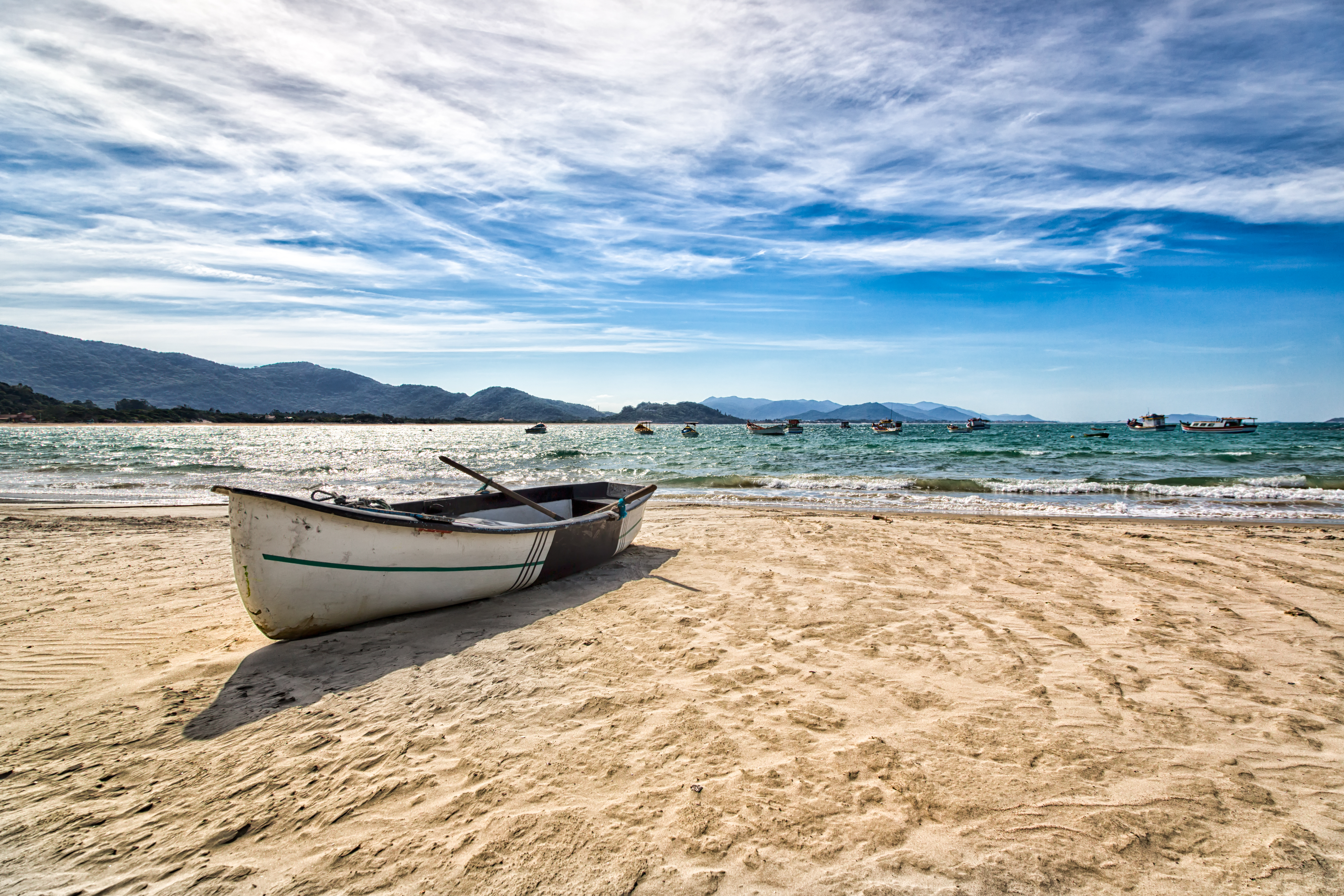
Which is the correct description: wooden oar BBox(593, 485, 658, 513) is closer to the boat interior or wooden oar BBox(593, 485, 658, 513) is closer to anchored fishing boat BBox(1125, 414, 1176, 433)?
the boat interior

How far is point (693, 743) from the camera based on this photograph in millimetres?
3551

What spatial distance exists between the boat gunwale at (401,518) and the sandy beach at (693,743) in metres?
0.85

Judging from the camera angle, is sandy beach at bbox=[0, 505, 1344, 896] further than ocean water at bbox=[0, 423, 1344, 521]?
No

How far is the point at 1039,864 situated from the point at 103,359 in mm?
218888

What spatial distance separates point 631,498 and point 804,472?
A: 1566 centimetres

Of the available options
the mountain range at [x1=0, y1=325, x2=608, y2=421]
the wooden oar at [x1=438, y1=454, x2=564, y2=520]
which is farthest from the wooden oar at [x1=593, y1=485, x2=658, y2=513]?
the mountain range at [x1=0, y1=325, x2=608, y2=421]

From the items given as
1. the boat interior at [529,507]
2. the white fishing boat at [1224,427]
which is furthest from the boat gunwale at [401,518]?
the white fishing boat at [1224,427]

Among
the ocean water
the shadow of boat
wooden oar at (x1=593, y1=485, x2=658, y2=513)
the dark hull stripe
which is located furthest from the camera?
the ocean water

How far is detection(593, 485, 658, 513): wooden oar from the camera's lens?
25.7ft

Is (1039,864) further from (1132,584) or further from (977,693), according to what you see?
(1132,584)

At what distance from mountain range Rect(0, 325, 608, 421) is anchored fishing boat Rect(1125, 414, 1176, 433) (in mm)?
129727

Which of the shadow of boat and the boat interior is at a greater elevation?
the boat interior

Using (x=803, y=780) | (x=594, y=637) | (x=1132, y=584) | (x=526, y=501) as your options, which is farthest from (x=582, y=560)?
(x=1132, y=584)

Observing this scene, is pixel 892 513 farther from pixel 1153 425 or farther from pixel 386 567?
pixel 1153 425
